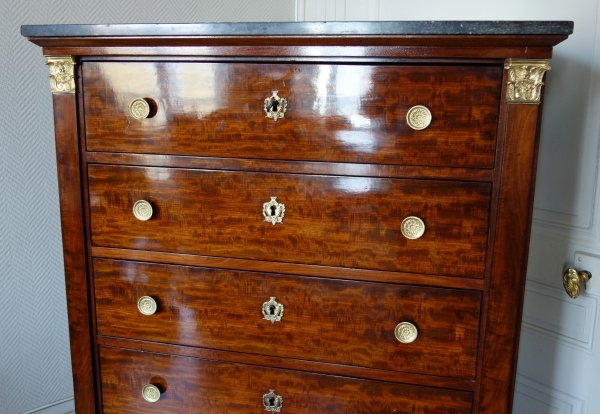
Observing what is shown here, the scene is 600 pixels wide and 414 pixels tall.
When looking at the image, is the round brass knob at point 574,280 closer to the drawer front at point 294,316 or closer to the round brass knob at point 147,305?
the drawer front at point 294,316

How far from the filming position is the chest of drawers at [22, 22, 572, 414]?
0.93 m

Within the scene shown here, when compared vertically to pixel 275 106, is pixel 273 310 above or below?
below

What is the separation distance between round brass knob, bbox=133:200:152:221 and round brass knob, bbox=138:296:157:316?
0.57ft

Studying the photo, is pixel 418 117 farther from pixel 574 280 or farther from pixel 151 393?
pixel 151 393

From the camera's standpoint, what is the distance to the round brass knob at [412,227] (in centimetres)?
96

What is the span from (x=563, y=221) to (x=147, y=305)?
1.04 metres

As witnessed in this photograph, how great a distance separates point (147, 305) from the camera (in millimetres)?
1107

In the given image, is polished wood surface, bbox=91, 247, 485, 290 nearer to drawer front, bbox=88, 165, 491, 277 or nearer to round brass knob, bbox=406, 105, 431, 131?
drawer front, bbox=88, 165, 491, 277

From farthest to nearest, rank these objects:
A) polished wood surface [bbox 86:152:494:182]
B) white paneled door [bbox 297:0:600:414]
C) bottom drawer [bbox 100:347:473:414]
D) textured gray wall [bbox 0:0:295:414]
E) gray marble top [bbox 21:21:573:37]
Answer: textured gray wall [bbox 0:0:295:414], white paneled door [bbox 297:0:600:414], bottom drawer [bbox 100:347:473:414], polished wood surface [bbox 86:152:494:182], gray marble top [bbox 21:21:573:37]

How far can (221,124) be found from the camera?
1.01m

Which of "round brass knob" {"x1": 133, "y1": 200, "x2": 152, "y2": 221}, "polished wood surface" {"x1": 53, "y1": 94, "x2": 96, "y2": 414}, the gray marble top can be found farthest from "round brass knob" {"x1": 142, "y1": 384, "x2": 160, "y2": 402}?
the gray marble top

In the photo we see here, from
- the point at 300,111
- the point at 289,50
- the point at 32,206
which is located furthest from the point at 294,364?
the point at 32,206

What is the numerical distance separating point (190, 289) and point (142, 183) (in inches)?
9.6

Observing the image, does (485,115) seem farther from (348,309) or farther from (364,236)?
(348,309)
